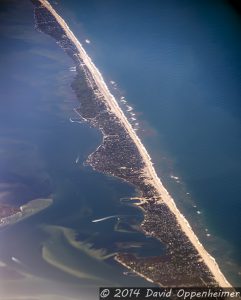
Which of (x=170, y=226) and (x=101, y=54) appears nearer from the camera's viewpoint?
(x=170, y=226)

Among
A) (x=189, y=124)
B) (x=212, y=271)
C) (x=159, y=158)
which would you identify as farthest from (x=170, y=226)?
(x=189, y=124)

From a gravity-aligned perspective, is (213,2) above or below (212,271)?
above

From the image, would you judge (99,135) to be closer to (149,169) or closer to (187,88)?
(149,169)

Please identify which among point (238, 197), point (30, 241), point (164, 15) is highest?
point (164, 15)

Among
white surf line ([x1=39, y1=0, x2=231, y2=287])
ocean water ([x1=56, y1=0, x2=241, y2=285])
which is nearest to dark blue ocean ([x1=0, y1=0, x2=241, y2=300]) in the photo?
ocean water ([x1=56, y1=0, x2=241, y2=285])

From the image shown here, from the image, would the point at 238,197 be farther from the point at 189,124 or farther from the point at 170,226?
the point at 189,124

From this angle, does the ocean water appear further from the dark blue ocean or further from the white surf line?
the white surf line
